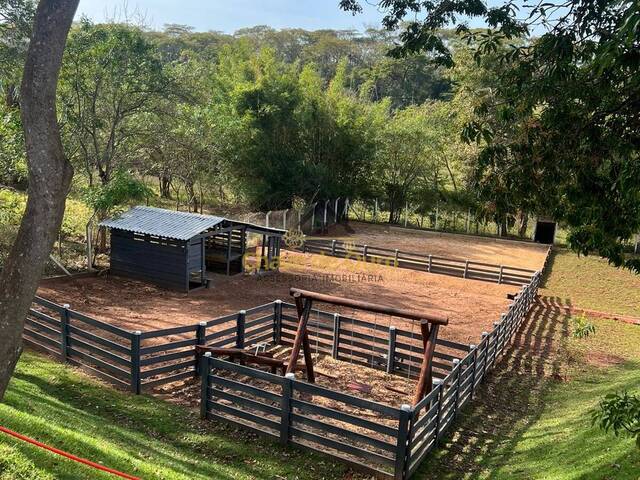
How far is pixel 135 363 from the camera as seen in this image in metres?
7.92

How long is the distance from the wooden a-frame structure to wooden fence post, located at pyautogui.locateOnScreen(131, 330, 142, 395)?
2292 millimetres

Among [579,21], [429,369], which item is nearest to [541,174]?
[579,21]

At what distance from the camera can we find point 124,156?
19.5 metres

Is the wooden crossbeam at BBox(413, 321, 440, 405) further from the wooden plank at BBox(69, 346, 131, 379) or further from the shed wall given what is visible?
the shed wall

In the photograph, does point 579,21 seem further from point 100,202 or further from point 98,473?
point 100,202

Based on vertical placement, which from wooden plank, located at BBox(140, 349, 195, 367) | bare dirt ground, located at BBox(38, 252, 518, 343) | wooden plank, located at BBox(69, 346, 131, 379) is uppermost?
wooden plank, located at BBox(140, 349, 195, 367)

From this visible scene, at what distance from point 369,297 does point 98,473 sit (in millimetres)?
11504

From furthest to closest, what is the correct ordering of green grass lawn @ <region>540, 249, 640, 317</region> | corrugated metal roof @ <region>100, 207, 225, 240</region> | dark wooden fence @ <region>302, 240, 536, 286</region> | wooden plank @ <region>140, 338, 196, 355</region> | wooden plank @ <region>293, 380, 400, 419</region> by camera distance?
dark wooden fence @ <region>302, 240, 536, 286</region>, green grass lawn @ <region>540, 249, 640, 317</region>, corrugated metal roof @ <region>100, 207, 225, 240</region>, wooden plank @ <region>140, 338, 196, 355</region>, wooden plank @ <region>293, 380, 400, 419</region>

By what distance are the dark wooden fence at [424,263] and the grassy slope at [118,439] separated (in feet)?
45.3

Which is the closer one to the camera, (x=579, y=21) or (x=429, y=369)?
(x=579, y=21)

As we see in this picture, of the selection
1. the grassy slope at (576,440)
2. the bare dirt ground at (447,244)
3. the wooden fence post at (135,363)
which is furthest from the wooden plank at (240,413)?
the bare dirt ground at (447,244)

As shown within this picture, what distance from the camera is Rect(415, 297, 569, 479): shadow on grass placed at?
6715mm

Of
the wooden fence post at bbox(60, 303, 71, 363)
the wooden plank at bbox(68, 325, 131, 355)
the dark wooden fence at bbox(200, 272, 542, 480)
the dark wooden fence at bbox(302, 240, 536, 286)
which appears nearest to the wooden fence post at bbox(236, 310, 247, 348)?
the dark wooden fence at bbox(200, 272, 542, 480)

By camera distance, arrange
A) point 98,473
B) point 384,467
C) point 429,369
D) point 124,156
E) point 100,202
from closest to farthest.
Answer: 1. point 98,473
2. point 384,467
3. point 429,369
4. point 100,202
5. point 124,156
